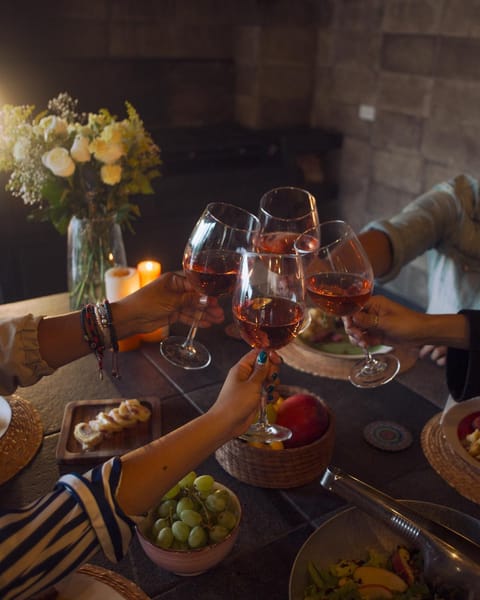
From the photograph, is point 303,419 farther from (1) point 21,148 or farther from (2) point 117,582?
(1) point 21,148

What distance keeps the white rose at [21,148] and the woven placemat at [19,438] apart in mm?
621

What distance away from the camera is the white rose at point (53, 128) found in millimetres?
1462

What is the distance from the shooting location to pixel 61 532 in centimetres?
69

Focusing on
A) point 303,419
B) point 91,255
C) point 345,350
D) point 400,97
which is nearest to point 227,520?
point 303,419

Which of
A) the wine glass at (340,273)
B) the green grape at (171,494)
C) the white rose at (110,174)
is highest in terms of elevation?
the white rose at (110,174)

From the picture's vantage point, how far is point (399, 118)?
361 centimetres

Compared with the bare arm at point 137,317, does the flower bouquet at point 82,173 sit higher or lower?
higher

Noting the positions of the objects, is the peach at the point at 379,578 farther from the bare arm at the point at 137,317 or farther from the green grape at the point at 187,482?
the bare arm at the point at 137,317

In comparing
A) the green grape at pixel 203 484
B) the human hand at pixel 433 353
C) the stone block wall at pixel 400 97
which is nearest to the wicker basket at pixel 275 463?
the green grape at pixel 203 484

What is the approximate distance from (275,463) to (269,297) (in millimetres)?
293

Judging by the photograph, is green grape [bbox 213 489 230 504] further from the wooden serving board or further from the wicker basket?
the wooden serving board

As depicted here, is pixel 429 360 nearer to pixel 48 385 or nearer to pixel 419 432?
pixel 419 432

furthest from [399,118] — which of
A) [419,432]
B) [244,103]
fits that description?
[419,432]

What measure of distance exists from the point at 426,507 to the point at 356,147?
11.3 ft
